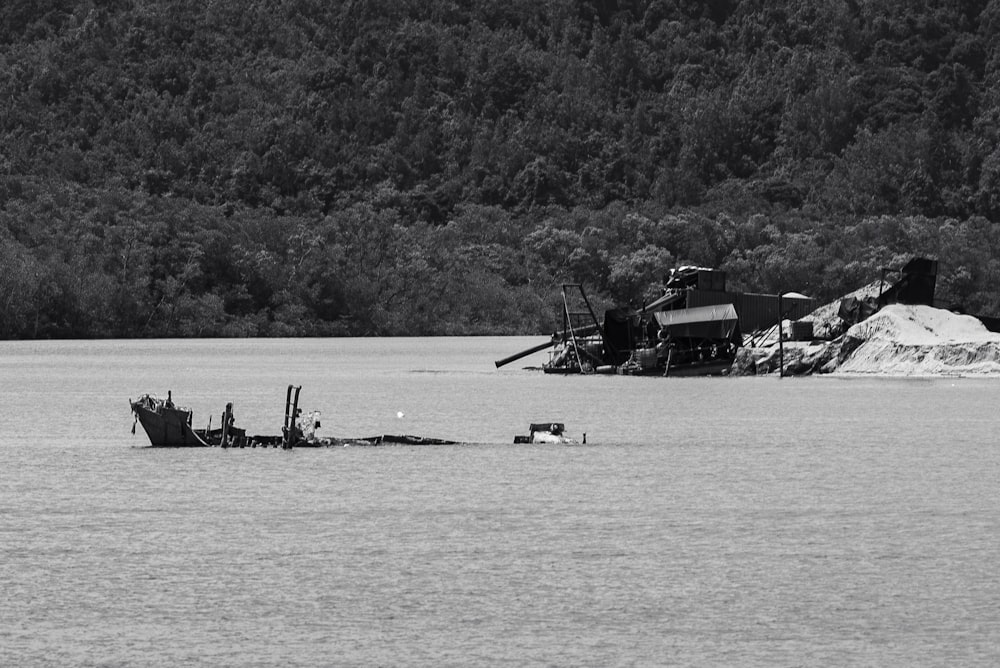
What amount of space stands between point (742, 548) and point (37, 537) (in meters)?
16.3

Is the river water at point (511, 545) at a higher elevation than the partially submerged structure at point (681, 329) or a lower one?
lower

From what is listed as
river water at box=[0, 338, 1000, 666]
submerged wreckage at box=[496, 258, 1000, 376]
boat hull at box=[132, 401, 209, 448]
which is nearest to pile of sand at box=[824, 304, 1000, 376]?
submerged wreckage at box=[496, 258, 1000, 376]

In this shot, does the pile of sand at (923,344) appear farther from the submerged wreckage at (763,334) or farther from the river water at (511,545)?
the river water at (511,545)

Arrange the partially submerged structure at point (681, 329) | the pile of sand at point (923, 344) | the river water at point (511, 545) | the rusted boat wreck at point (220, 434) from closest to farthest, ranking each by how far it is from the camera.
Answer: the river water at point (511, 545)
the rusted boat wreck at point (220, 434)
the pile of sand at point (923, 344)
the partially submerged structure at point (681, 329)

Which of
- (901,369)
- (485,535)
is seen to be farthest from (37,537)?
(901,369)

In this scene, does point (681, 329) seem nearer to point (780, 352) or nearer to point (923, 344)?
point (780, 352)

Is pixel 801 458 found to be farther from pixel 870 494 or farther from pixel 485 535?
pixel 485 535

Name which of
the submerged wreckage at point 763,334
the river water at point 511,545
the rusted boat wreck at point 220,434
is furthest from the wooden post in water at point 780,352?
the rusted boat wreck at point 220,434

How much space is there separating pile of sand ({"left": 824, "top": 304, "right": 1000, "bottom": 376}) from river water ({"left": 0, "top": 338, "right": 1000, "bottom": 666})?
90.5ft

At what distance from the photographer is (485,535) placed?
4481 cm

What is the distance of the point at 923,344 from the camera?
11538 centimetres

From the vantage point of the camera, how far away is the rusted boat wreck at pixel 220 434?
204 feet

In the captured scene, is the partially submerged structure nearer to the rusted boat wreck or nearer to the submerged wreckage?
the submerged wreckage

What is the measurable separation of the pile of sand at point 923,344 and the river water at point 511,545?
2757 cm
